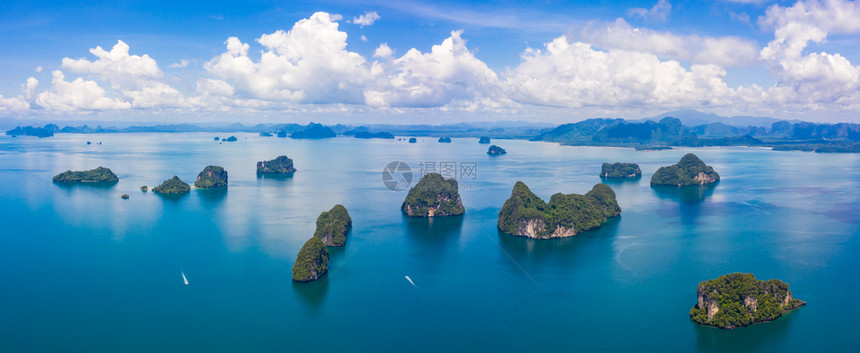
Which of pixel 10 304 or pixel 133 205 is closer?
pixel 10 304

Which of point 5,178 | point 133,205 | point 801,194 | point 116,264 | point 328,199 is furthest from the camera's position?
point 5,178

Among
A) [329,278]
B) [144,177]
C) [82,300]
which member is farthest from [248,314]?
[144,177]

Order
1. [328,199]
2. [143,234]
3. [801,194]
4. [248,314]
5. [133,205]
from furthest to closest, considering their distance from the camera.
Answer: [801,194] < [328,199] < [133,205] < [143,234] < [248,314]

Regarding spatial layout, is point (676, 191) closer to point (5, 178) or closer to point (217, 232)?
point (217, 232)

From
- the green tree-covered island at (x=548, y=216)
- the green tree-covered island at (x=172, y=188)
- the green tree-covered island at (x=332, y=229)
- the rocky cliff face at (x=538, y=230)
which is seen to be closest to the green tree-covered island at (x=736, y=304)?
the rocky cliff face at (x=538, y=230)

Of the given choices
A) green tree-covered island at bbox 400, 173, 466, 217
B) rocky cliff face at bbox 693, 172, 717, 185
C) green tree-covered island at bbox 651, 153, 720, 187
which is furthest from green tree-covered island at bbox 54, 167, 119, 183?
rocky cliff face at bbox 693, 172, 717, 185

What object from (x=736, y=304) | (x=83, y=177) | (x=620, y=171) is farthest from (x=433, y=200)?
(x=83, y=177)
